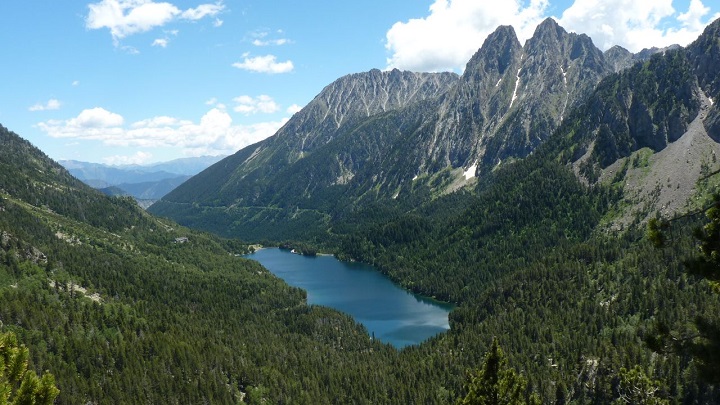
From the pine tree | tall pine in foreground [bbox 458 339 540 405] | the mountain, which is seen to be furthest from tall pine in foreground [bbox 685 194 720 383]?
the mountain

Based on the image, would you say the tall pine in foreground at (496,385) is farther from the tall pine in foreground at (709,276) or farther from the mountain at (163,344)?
the mountain at (163,344)

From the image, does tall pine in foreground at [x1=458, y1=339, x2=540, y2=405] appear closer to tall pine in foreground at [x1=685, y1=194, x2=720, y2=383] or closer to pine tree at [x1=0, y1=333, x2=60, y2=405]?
tall pine in foreground at [x1=685, y1=194, x2=720, y2=383]

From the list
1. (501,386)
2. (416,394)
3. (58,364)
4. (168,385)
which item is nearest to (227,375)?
(168,385)

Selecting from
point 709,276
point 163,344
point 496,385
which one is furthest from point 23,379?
point 163,344

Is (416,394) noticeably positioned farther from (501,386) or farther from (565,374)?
(501,386)

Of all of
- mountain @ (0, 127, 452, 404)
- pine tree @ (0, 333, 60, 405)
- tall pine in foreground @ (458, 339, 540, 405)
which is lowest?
mountain @ (0, 127, 452, 404)

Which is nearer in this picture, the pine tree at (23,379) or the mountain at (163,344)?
the pine tree at (23,379)

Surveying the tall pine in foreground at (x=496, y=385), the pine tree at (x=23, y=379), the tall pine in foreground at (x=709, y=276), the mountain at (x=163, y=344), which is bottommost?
the mountain at (x=163, y=344)

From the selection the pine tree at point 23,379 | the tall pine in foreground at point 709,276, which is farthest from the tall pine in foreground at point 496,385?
the pine tree at point 23,379

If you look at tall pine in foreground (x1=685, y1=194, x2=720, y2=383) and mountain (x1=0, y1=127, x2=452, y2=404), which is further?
mountain (x1=0, y1=127, x2=452, y2=404)

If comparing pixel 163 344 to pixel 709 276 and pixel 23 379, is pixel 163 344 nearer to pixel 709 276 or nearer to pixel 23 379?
pixel 23 379

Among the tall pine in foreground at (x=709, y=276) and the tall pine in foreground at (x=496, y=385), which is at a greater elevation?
the tall pine in foreground at (x=709, y=276)

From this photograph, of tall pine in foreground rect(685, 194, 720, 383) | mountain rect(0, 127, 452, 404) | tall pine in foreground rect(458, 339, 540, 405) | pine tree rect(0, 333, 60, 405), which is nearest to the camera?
pine tree rect(0, 333, 60, 405)
